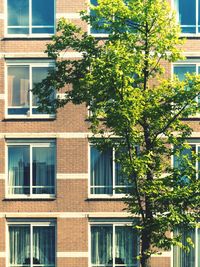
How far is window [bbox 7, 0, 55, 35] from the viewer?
24.7 metres

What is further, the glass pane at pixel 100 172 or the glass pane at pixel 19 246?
the glass pane at pixel 19 246

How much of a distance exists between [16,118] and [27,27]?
10.2 feet

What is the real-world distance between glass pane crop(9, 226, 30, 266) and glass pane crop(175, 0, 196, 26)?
28.8 feet

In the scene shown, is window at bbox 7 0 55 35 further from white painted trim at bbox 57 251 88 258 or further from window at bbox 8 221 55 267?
white painted trim at bbox 57 251 88 258

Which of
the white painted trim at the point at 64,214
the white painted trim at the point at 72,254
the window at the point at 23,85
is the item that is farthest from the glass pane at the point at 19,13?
the white painted trim at the point at 72,254

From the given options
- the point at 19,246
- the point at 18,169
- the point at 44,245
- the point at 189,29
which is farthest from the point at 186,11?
the point at 19,246

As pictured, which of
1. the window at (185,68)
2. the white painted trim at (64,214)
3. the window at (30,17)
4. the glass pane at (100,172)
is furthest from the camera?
the window at (30,17)

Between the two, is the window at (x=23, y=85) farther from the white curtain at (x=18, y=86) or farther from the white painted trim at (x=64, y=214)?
the white painted trim at (x=64, y=214)

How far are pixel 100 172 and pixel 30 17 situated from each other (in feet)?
18.9

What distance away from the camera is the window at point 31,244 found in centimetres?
2448

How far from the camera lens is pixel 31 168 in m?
24.6

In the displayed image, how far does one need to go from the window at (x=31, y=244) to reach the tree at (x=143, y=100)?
23.2 ft

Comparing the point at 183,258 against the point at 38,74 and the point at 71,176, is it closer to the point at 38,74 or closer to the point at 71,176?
the point at 71,176

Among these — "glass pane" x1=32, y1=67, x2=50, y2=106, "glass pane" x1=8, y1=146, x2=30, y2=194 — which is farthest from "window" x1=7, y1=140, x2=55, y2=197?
"glass pane" x1=32, y1=67, x2=50, y2=106
